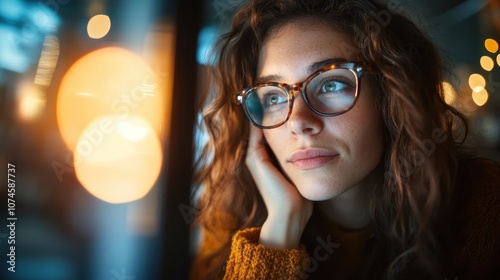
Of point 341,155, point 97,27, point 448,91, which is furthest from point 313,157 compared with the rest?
point 97,27

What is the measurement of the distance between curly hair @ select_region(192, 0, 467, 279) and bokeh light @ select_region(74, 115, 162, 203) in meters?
0.08

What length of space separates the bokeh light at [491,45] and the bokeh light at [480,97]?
0.20 feet

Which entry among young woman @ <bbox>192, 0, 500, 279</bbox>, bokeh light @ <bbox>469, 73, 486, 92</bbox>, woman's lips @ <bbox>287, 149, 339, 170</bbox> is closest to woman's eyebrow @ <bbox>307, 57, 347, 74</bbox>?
young woman @ <bbox>192, 0, 500, 279</bbox>

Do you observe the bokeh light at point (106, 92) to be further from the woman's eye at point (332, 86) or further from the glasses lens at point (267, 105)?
the woman's eye at point (332, 86)

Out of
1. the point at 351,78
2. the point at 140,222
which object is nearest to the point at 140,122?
the point at 140,222

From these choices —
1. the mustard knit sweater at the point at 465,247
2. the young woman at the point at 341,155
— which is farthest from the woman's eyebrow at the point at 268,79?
the mustard knit sweater at the point at 465,247

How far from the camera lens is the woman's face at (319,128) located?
1.81 ft

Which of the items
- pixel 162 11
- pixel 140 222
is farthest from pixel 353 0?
pixel 140 222

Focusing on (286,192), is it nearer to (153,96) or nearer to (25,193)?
(153,96)

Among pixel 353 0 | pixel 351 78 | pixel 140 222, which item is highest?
pixel 353 0

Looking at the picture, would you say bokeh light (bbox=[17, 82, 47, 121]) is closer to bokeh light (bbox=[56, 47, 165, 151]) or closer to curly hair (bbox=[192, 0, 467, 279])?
bokeh light (bbox=[56, 47, 165, 151])

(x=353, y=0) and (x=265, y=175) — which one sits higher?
(x=353, y=0)

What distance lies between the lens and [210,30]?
24.3 inches

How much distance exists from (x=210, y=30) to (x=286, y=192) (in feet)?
0.90
